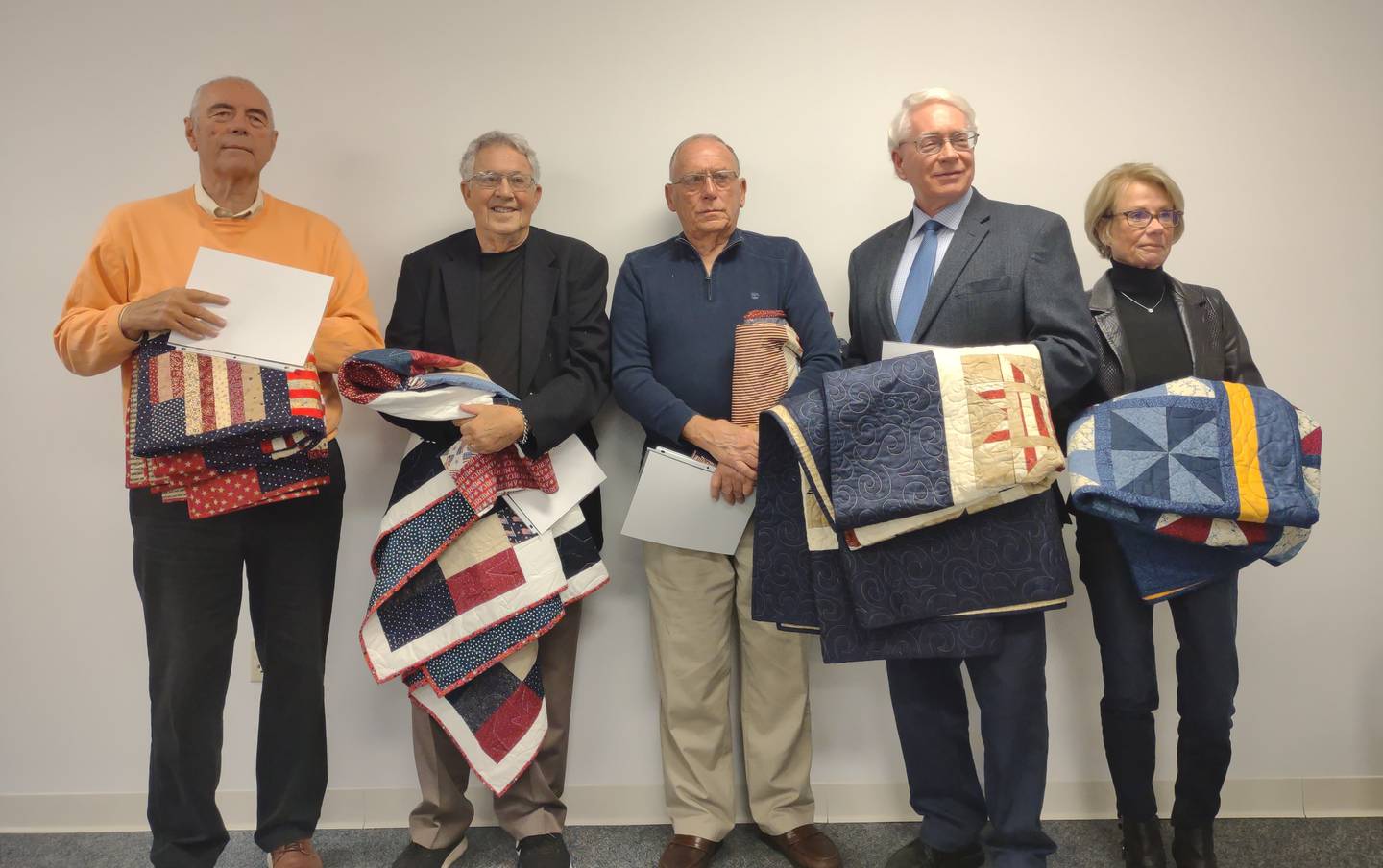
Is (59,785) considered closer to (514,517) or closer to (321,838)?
(321,838)

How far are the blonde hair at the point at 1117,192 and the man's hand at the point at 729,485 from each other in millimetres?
936

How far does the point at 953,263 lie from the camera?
187cm

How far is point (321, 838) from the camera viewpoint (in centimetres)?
236

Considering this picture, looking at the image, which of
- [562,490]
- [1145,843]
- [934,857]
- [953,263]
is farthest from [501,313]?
[1145,843]

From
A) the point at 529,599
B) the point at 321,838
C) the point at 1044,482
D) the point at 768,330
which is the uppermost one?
the point at 768,330

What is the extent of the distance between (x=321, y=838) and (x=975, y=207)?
2.18 metres

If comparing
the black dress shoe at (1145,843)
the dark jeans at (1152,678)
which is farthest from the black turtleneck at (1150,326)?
the black dress shoe at (1145,843)

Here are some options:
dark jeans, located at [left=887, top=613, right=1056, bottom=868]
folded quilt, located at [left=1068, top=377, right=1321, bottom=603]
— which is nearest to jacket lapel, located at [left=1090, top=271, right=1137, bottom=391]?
folded quilt, located at [left=1068, top=377, right=1321, bottom=603]

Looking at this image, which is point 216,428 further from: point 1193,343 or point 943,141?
point 1193,343

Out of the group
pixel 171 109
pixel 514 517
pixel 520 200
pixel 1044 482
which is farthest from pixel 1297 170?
pixel 171 109

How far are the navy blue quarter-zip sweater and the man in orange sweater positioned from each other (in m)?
0.59

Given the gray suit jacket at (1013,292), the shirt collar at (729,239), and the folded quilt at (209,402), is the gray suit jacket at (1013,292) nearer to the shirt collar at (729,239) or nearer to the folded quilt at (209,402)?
the shirt collar at (729,239)

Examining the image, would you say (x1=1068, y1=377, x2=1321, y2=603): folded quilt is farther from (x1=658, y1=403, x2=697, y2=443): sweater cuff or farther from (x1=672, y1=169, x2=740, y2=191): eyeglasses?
(x1=672, y1=169, x2=740, y2=191): eyeglasses

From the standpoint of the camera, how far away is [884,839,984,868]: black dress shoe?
1.99 m
